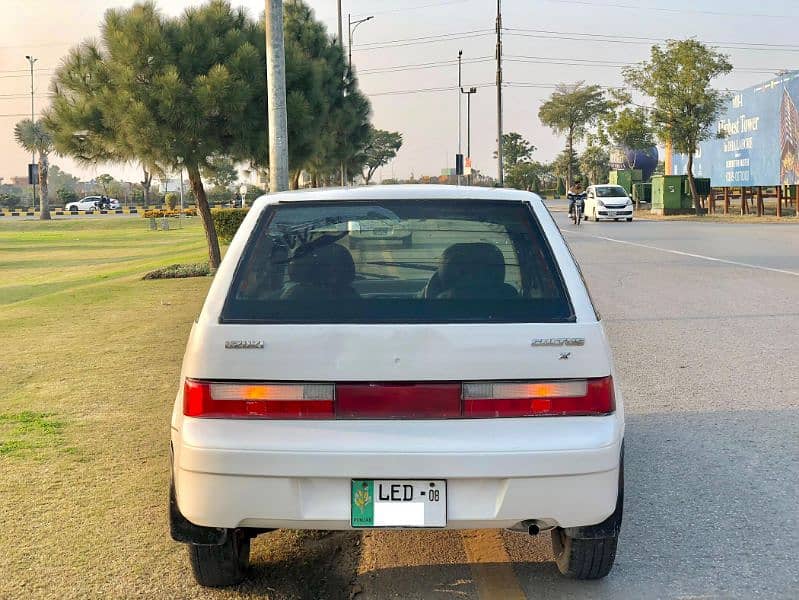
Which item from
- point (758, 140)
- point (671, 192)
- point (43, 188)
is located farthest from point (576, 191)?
point (43, 188)

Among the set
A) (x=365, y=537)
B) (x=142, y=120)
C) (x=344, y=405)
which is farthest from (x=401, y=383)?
(x=142, y=120)

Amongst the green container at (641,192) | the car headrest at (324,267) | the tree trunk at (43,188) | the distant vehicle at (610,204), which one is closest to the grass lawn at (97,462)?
the car headrest at (324,267)

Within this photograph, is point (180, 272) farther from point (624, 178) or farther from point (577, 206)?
point (624, 178)

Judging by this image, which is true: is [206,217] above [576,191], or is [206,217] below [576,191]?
below

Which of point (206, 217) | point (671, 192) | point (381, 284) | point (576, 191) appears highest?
point (671, 192)

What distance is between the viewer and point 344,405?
341 cm

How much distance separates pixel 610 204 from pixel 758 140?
7.77 metres

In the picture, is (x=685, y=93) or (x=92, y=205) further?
(x=92, y=205)

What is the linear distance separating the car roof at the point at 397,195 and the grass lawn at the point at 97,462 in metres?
1.56

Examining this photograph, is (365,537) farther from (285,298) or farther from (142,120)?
(142,120)

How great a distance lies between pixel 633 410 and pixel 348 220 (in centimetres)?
348

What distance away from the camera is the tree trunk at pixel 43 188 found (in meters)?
63.6

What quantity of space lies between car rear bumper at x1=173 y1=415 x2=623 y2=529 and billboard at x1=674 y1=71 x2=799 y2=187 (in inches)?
1541

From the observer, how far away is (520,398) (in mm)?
3418
